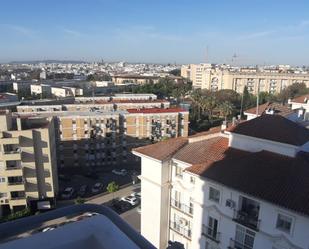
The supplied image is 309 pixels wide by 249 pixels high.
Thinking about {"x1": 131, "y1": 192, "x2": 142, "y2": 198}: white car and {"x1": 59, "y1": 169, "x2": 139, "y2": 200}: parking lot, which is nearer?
{"x1": 131, "y1": 192, "x2": 142, "y2": 198}: white car

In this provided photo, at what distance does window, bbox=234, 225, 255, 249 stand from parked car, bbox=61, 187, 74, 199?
2446 cm

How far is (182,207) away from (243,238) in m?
3.99

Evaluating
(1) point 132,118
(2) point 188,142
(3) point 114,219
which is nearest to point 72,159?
(1) point 132,118

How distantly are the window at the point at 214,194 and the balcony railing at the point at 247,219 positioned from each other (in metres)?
1.13

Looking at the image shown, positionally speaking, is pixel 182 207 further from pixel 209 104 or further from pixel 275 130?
pixel 209 104

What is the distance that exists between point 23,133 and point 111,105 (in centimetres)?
2777

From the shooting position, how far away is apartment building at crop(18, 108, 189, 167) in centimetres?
4178

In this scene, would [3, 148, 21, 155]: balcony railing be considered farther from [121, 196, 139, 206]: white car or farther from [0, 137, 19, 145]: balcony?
[121, 196, 139, 206]: white car

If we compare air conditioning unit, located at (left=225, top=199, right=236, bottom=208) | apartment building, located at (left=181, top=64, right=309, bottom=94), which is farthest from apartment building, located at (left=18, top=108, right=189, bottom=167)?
apartment building, located at (left=181, top=64, right=309, bottom=94)

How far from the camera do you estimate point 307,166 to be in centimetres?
1277

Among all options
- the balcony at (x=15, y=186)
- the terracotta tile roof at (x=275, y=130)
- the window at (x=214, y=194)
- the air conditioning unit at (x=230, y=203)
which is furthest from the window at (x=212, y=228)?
the balcony at (x=15, y=186)

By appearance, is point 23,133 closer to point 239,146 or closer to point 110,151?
point 110,151

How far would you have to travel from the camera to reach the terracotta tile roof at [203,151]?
15.3 metres

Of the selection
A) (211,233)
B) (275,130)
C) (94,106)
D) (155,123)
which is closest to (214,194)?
(211,233)
